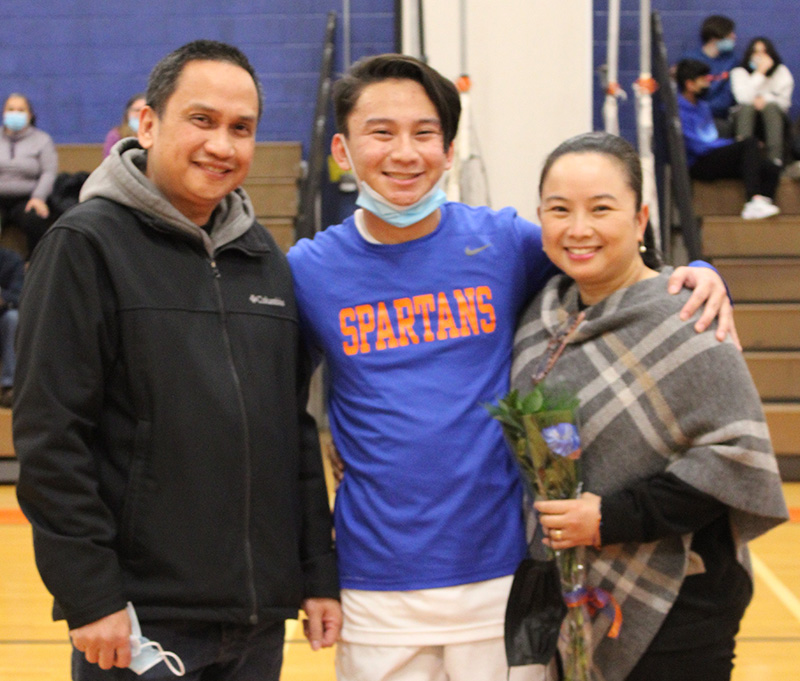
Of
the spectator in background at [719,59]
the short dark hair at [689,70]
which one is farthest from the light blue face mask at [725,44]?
the short dark hair at [689,70]

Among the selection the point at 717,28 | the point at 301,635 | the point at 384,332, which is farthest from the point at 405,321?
the point at 717,28

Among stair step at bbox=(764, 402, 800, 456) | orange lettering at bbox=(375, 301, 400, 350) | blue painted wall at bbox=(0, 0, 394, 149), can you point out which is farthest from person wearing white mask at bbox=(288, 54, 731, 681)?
blue painted wall at bbox=(0, 0, 394, 149)

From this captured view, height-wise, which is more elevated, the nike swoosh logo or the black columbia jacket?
the nike swoosh logo

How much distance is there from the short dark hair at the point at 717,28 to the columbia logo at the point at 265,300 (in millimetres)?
6645

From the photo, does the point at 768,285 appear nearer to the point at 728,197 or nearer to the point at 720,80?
the point at 728,197

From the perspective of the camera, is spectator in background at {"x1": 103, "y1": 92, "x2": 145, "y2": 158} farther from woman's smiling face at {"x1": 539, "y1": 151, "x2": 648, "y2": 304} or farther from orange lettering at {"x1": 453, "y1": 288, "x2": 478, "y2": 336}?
woman's smiling face at {"x1": 539, "y1": 151, "x2": 648, "y2": 304}

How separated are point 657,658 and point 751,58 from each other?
6631 mm

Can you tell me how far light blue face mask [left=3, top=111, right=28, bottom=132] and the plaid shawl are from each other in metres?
6.16

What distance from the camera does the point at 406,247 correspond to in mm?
1901

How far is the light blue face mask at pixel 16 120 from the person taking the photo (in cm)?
688

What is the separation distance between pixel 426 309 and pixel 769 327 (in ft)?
16.0

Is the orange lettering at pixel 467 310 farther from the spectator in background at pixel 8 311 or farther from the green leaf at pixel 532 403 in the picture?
the spectator in background at pixel 8 311

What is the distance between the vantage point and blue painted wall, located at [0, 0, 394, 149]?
7.88 meters

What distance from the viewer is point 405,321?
1845 mm
